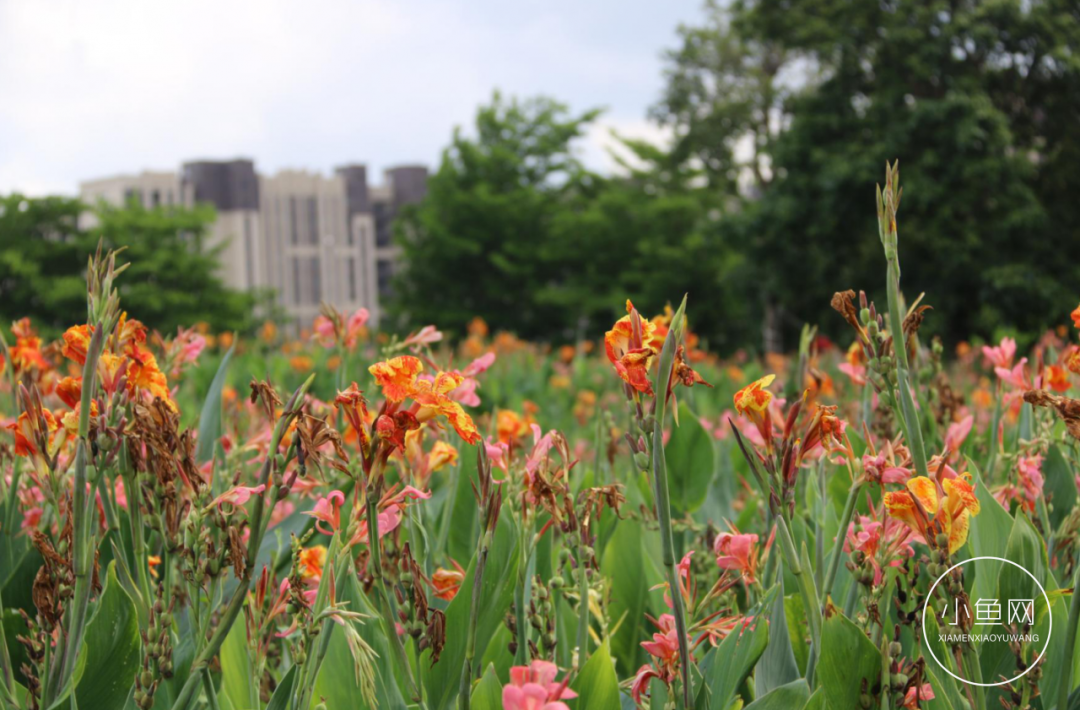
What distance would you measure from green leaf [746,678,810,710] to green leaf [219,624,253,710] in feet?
1.98

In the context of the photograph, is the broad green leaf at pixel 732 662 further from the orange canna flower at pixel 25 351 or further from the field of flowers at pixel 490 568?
the orange canna flower at pixel 25 351

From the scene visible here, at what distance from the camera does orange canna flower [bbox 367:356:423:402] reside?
0.79 metres

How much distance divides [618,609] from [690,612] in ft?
1.60

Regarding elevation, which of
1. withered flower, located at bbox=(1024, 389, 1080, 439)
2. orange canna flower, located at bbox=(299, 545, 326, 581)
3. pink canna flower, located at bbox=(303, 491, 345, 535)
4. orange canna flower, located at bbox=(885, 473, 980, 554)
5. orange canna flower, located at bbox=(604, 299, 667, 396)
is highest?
orange canna flower, located at bbox=(604, 299, 667, 396)

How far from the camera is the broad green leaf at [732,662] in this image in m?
0.91

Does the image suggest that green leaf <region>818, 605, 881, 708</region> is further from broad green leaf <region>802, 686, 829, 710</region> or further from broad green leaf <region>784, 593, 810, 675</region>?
broad green leaf <region>784, 593, 810, 675</region>

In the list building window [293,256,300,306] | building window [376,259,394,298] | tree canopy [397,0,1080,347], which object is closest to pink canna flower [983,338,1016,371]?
tree canopy [397,0,1080,347]

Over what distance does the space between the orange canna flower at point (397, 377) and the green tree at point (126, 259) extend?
3221cm

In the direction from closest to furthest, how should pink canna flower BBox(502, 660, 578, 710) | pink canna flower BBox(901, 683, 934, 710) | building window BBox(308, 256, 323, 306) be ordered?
pink canna flower BBox(502, 660, 578, 710)
pink canna flower BBox(901, 683, 934, 710)
building window BBox(308, 256, 323, 306)

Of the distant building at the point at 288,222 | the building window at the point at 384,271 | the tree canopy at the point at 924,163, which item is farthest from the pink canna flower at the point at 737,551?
the building window at the point at 384,271

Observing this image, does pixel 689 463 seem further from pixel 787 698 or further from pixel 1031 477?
pixel 787 698

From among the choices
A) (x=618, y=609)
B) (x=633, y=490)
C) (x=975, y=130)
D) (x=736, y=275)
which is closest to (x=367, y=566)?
(x=618, y=609)

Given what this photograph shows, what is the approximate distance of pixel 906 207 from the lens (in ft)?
71.4

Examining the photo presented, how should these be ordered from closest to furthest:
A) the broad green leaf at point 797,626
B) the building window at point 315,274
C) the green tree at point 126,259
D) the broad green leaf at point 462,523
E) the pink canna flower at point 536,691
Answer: the pink canna flower at point 536,691
the broad green leaf at point 797,626
the broad green leaf at point 462,523
the green tree at point 126,259
the building window at point 315,274
